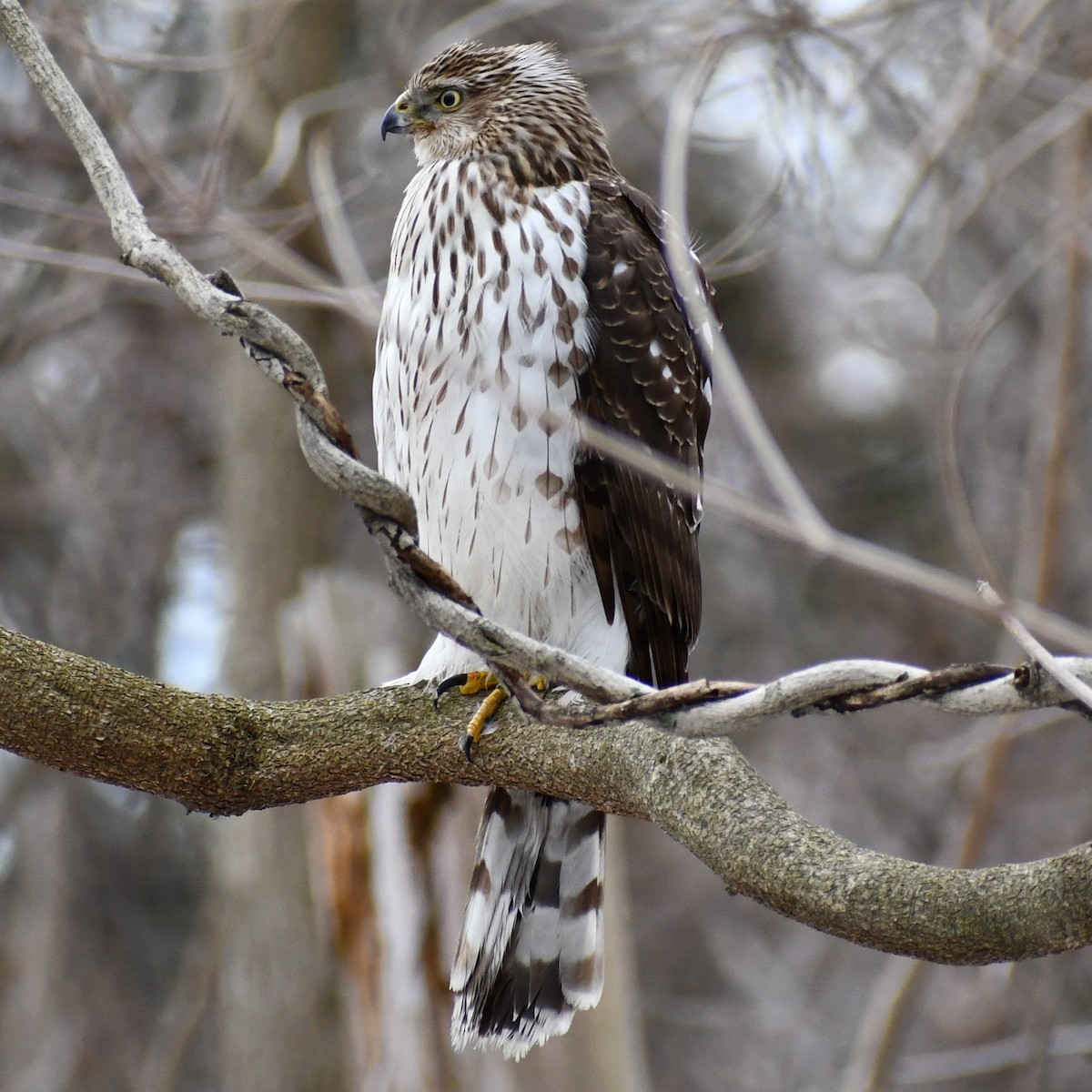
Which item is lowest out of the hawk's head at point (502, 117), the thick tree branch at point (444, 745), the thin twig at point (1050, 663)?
the thin twig at point (1050, 663)

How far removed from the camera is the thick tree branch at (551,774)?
1787 mm

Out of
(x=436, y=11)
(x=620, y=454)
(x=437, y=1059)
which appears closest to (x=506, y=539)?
(x=620, y=454)

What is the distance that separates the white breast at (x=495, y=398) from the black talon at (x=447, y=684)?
0.11m

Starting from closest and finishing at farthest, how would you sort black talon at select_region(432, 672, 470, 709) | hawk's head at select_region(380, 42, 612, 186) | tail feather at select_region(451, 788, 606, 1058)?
black talon at select_region(432, 672, 470, 709) → tail feather at select_region(451, 788, 606, 1058) → hawk's head at select_region(380, 42, 612, 186)

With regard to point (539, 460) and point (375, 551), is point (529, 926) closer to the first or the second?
point (539, 460)

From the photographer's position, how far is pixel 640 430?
3.31 meters

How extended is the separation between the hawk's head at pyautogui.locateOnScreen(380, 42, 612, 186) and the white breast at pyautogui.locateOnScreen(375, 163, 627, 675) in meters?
0.13

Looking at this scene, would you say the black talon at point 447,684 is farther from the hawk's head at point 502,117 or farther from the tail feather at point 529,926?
the hawk's head at point 502,117

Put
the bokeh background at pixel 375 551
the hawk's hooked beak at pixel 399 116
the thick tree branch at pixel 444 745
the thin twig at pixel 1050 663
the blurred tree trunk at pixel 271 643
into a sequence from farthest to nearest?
the blurred tree trunk at pixel 271 643, the bokeh background at pixel 375 551, the hawk's hooked beak at pixel 399 116, the thick tree branch at pixel 444 745, the thin twig at pixel 1050 663

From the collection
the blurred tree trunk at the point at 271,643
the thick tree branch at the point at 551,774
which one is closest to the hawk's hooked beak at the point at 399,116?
the blurred tree trunk at the point at 271,643

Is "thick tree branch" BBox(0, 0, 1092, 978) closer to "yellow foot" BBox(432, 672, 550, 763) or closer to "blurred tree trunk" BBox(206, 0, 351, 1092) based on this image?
"yellow foot" BBox(432, 672, 550, 763)

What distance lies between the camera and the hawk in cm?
318

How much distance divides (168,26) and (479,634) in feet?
17.9

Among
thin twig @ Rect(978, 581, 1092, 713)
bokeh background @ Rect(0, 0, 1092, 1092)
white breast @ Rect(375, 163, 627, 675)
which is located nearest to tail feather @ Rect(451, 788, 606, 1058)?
white breast @ Rect(375, 163, 627, 675)
